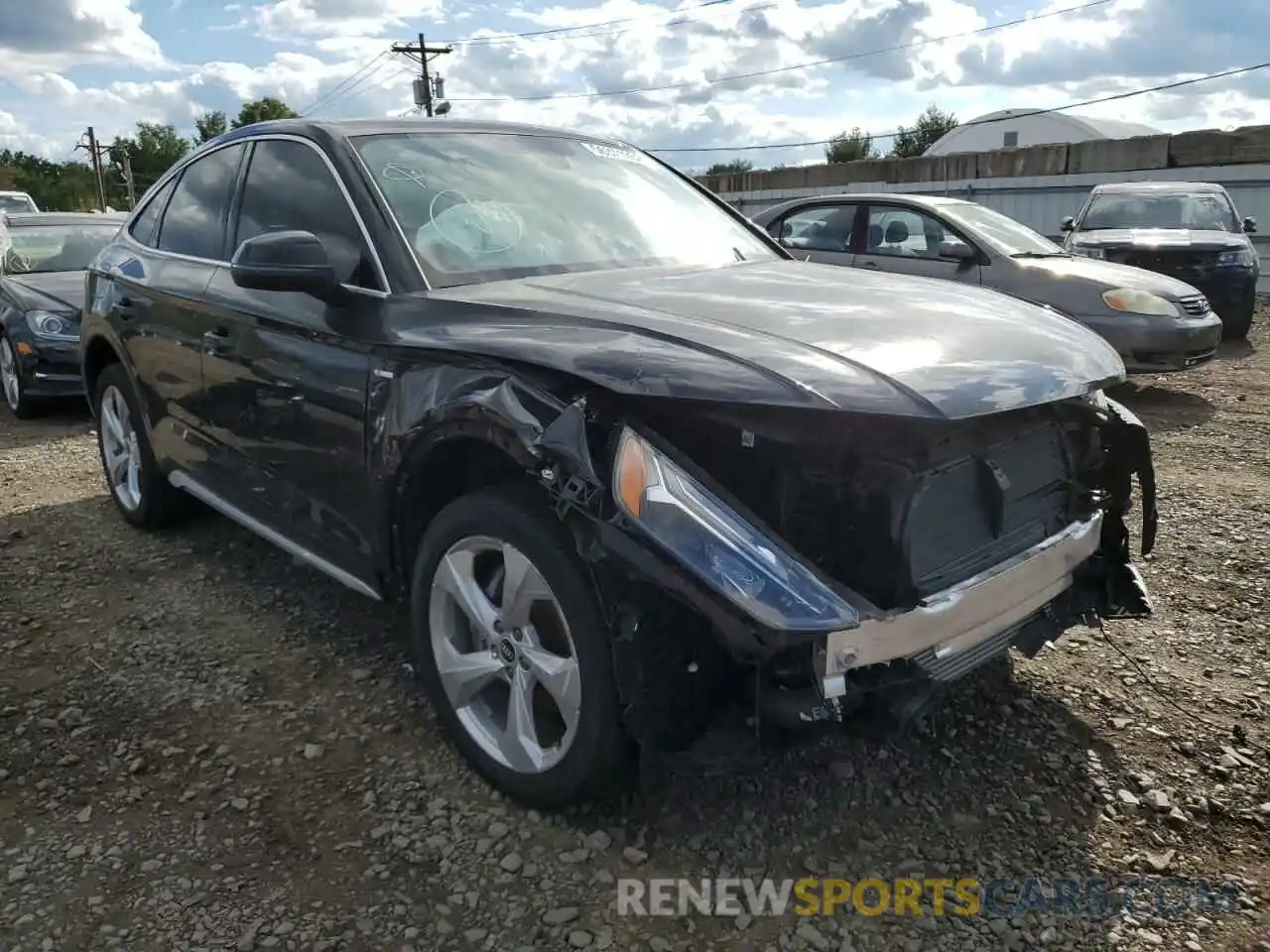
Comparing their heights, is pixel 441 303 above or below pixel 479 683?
above

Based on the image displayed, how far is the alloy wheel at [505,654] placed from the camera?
2383mm

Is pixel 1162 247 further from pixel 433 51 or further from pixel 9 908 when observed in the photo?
pixel 433 51

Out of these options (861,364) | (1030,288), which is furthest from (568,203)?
(1030,288)

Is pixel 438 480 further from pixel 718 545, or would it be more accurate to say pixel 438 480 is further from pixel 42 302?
pixel 42 302

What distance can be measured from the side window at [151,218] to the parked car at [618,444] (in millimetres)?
979

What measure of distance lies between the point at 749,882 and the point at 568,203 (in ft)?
7.06

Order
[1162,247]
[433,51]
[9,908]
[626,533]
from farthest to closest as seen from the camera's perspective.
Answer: [433,51] → [1162,247] → [9,908] → [626,533]

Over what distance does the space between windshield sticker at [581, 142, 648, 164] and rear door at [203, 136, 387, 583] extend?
103cm

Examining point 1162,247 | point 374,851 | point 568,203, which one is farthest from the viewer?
point 1162,247

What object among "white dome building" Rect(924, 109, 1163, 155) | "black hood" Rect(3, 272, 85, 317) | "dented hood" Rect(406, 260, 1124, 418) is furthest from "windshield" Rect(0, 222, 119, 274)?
"white dome building" Rect(924, 109, 1163, 155)

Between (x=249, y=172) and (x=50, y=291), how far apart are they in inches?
203

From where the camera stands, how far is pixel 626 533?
2.09 meters

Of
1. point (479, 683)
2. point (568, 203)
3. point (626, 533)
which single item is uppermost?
point (568, 203)

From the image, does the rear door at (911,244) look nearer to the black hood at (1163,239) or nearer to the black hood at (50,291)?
the black hood at (1163,239)
